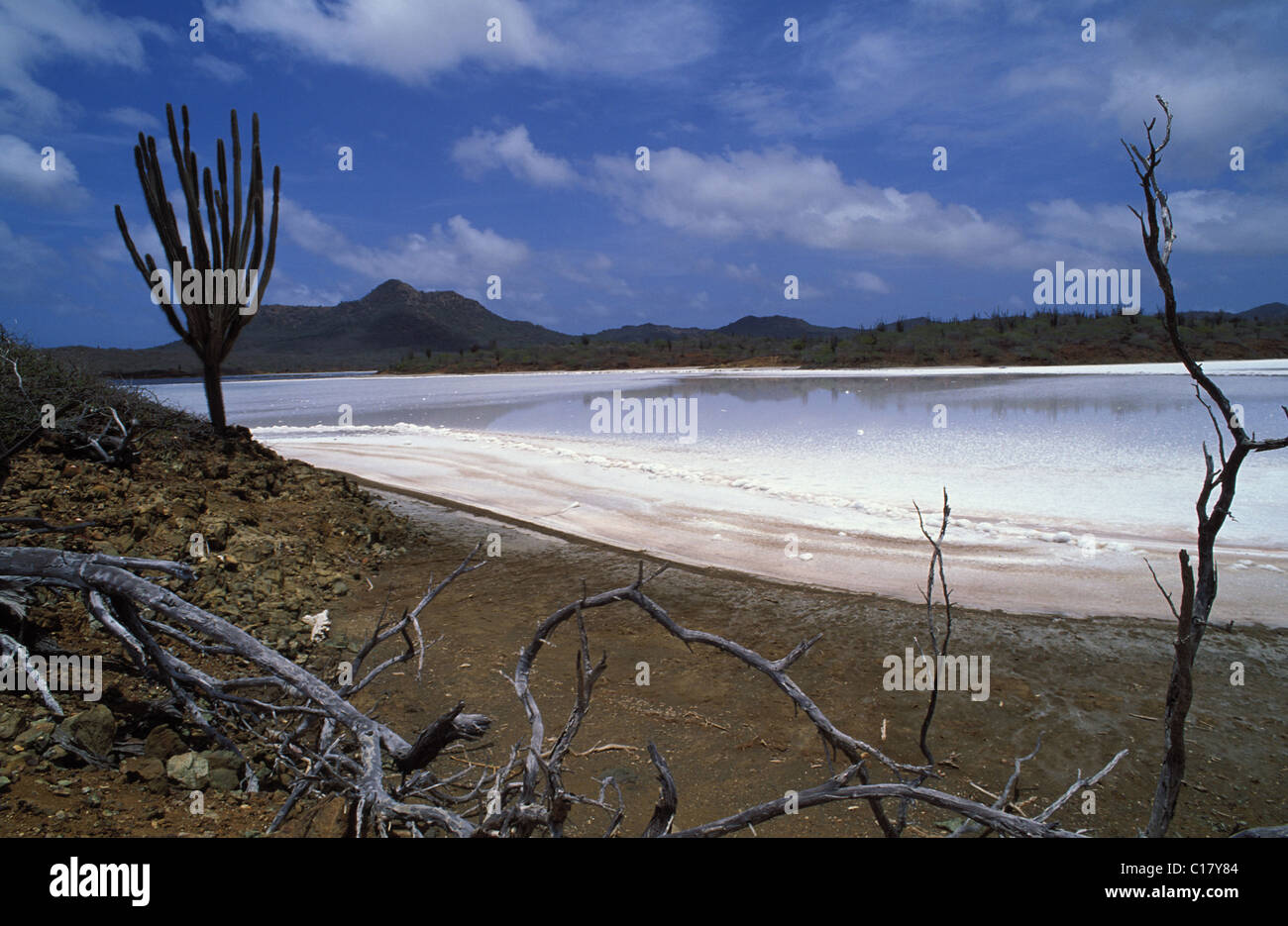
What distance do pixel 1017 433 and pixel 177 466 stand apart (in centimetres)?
1273

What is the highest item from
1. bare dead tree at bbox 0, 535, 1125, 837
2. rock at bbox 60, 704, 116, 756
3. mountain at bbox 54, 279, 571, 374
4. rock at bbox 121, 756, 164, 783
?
mountain at bbox 54, 279, 571, 374

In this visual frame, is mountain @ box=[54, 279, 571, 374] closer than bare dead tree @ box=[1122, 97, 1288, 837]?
No

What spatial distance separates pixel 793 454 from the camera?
1116 cm

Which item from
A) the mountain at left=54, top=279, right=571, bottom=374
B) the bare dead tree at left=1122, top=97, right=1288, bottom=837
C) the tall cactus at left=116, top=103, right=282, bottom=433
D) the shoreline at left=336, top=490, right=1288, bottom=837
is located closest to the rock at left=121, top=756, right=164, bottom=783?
the shoreline at left=336, top=490, right=1288, bottom=837

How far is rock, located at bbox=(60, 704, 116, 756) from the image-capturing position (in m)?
2.44

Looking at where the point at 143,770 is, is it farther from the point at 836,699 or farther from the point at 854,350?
the point at 854,350

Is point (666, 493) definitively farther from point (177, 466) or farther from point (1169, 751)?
point (1169, 751)

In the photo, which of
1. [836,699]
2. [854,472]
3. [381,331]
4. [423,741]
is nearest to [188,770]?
[423,741]

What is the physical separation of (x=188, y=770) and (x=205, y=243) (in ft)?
29.5

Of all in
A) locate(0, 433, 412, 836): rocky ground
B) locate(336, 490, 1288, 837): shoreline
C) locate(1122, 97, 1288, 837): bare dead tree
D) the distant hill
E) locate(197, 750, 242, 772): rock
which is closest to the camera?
locate(1122, 97, 1288, 837): bare dead tree

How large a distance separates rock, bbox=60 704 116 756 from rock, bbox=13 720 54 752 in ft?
0.15

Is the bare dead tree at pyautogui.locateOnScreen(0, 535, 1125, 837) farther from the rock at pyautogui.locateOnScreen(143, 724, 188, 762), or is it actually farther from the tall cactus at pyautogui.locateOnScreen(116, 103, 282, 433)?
the tall cactus at pyautogui.locateOnScreen(116, 103, 282, 433)

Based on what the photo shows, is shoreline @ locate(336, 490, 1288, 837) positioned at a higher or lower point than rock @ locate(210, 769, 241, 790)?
lower
